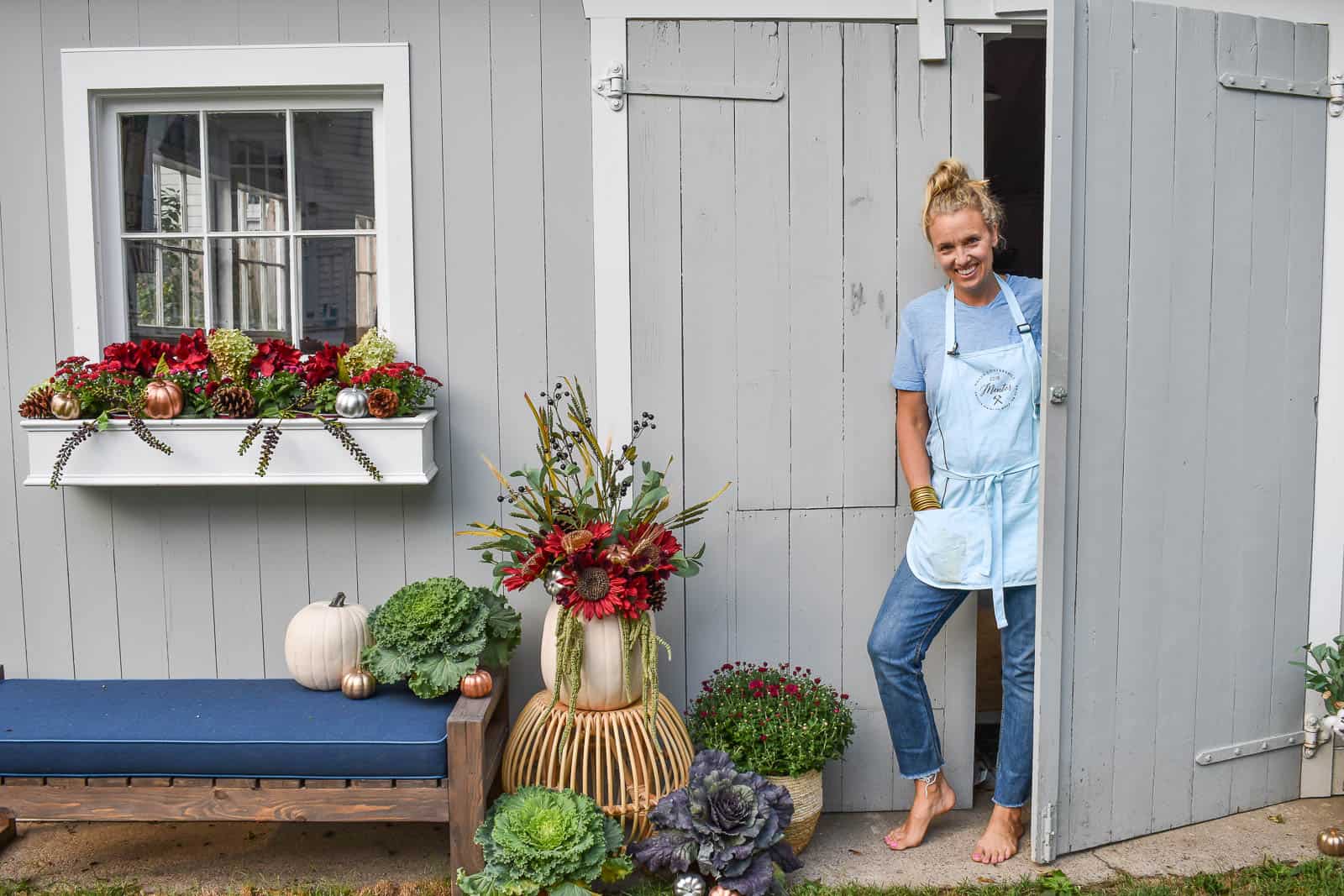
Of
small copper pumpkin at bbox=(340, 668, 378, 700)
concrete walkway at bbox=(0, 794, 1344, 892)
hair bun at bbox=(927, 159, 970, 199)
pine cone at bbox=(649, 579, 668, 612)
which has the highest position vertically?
hair bun at bbox=(927, 159, 970, 199)

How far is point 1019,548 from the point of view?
10.2ft

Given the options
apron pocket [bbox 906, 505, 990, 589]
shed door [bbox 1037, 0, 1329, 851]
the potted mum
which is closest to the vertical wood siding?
the potted mum

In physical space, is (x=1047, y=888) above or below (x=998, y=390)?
below

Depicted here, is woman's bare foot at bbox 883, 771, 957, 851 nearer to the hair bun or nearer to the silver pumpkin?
the hair bun

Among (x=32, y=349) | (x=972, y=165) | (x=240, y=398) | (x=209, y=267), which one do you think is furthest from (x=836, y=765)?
(x=32, y=349)

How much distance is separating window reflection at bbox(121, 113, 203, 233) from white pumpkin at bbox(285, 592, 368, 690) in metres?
1.20

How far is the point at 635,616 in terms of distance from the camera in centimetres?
297

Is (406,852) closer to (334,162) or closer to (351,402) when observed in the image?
(351,402)

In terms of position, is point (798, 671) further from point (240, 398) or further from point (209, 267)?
point (209, 267)

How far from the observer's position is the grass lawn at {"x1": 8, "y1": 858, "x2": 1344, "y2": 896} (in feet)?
9.63

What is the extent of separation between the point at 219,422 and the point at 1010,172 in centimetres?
526

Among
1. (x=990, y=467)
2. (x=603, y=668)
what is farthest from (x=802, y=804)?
(x=990, y=467)

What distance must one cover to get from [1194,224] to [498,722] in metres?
2.30

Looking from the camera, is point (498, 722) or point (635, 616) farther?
point (498, 722)
